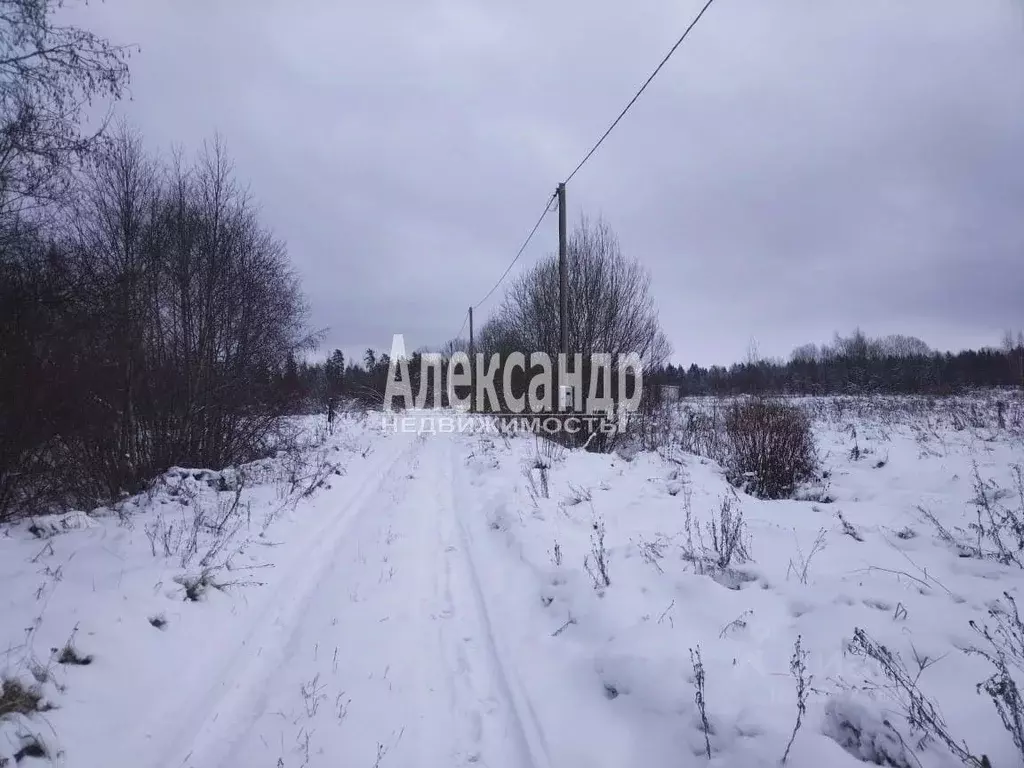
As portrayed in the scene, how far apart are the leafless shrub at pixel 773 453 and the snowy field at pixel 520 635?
125 cm

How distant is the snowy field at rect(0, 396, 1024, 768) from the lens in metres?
2.50

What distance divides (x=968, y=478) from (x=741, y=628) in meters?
5.74

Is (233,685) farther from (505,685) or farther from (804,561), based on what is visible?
(804,561)

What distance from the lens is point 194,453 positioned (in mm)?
9742

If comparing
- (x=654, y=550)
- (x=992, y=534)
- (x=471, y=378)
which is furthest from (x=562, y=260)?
(x=471, y=378)

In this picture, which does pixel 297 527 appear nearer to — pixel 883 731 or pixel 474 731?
pixel 474 731

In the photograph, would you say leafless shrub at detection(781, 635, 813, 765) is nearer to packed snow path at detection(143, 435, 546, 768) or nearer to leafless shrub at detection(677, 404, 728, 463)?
packed snow path at detection(143, 435, 546, 768)

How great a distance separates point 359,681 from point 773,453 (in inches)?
295

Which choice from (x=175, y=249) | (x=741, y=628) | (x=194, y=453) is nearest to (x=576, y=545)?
(x=741, y=628)

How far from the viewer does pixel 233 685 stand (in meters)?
3.09

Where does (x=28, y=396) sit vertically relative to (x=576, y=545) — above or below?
above

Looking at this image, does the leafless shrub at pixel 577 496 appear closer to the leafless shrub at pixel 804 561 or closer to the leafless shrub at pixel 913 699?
the leafless shrub at pixel 804 561

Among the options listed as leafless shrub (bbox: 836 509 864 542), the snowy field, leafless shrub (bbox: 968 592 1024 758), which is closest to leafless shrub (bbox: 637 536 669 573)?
the snowy field

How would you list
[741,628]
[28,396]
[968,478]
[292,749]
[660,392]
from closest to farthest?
[292,749], [741,628], [28,396], [968,478], [660,392]
